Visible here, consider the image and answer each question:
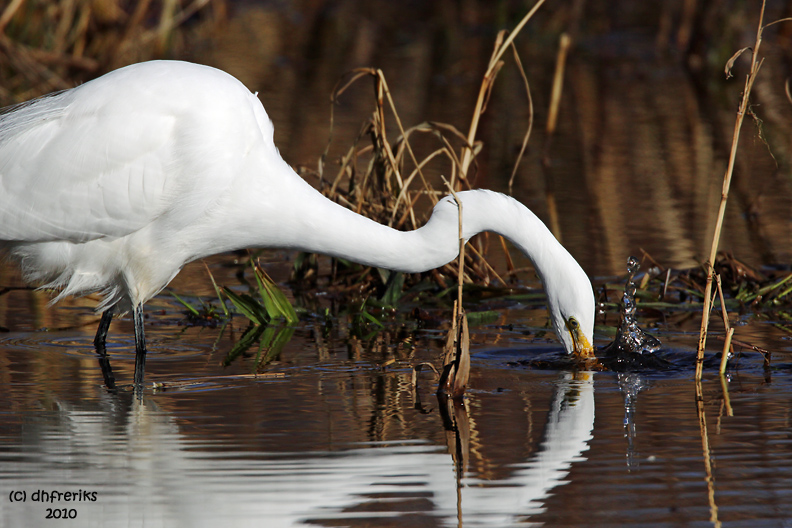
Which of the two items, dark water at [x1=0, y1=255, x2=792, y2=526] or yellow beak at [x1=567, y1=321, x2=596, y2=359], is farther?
yellow beak at [x1=567, y1=321, x2=596, y2=359]

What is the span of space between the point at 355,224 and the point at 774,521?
2.41m

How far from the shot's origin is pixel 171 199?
16.8 feet

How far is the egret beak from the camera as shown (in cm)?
483

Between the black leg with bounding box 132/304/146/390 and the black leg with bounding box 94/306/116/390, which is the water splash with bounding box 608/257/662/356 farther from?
the black leg with bounding box 94/306/116/390

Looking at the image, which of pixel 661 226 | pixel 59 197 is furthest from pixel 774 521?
pixel 661 226

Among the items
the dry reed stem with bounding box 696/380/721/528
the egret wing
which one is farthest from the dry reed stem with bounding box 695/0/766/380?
the egret wing

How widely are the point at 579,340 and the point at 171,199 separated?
2.00m

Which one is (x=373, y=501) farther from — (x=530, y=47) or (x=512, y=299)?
(x=530, y=47)

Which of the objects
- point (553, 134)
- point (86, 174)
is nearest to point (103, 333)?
point (86, 174)

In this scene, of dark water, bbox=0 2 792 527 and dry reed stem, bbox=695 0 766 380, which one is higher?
dry reed stem, bbox=695 0 766 380

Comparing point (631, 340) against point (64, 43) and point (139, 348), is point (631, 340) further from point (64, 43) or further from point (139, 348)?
point (64, 43)

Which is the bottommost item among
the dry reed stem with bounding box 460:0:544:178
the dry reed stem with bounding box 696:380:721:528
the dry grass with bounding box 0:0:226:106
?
the dry reed stem with bounding box 696:380:721:528

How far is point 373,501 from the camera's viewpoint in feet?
11.6

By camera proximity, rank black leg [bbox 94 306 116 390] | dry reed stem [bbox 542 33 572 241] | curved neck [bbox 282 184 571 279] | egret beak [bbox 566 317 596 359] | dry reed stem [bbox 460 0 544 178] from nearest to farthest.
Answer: egret beak [bbox 566 317 596 359], curved neck [bbox 282 184 571 279], black leg [bbox 94 306 116 390], dry reed stem [bbox 460 0 544 178], dry reed stem [bbox 542 33 572 241]
